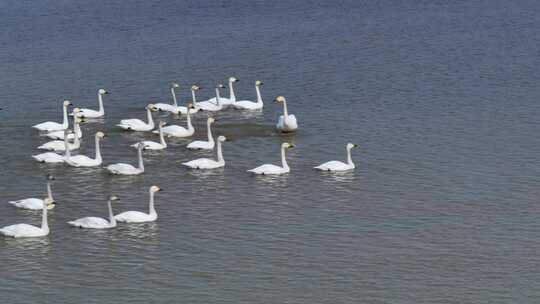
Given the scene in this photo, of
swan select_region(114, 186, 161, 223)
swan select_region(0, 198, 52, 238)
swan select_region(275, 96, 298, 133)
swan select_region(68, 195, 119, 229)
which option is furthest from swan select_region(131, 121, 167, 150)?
swan select_region(0, 198, 52, 238)

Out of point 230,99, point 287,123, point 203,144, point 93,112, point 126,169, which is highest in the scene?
point 230,99

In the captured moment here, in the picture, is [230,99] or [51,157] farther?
[230,99]

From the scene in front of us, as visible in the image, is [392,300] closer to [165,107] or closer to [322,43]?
[165,107]

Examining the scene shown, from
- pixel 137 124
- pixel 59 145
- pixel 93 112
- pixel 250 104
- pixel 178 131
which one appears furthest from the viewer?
pixel 250 104

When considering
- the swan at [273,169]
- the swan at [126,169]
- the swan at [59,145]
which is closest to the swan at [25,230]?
the swan at [126,169]

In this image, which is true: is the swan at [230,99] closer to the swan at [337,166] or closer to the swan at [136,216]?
the swan at [337,166]

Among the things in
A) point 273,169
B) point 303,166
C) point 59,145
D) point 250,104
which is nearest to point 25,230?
point 273,169

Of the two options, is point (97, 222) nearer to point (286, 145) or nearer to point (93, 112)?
point (286, 145)

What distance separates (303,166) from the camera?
45.8 meters

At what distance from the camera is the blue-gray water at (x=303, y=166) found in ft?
114

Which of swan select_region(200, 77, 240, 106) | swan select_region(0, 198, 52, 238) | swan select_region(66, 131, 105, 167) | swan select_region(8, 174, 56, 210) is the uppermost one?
swan select_region(200, 77, 240, 106)

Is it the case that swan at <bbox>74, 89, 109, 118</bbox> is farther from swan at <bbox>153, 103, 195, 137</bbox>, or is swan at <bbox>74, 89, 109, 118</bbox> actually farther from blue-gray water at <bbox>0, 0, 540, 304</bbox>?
swan at <bbox>153, 103, 195, 137</bbox>

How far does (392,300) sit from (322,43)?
38.2 meters

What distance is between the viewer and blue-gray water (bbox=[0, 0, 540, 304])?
114 ft
